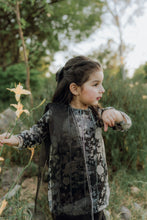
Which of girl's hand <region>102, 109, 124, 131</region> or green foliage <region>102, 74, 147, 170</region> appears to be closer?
girl's hand <region>102, 109, 124, 131</region>

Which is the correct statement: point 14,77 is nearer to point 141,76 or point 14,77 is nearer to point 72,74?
point 72,74

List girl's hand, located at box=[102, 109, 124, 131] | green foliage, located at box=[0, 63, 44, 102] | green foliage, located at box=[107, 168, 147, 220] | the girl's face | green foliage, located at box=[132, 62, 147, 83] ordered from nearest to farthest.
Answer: girl's hand, located at box=[102, 109, 124, 131] < the girl's face < green foliage, located at box=[107, 168, 147, 220] < green foliage, located at box=[132, 62, 147, 83] < green foliage, located at box=[0, 63, 44, 102]

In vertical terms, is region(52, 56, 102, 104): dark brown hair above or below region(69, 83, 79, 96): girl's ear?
above

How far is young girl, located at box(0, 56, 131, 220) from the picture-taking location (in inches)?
49.8

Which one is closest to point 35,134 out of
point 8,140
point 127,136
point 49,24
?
point 8,140

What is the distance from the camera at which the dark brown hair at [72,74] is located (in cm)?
129

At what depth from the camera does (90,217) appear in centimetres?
129

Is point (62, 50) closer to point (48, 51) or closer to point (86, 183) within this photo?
point (48, 51)

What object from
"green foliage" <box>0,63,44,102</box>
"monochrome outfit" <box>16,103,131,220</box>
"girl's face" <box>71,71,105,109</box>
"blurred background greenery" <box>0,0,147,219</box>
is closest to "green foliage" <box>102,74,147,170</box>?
"blurred background greenery" <box>0,0,147,219</box>

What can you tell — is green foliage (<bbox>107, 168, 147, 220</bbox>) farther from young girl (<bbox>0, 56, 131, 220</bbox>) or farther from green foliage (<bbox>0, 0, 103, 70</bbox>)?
green foliage (<bbox>0, 0, 103, 70</bbox>)

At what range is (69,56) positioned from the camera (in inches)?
106

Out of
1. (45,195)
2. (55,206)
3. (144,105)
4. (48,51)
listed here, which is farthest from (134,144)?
(48,51)

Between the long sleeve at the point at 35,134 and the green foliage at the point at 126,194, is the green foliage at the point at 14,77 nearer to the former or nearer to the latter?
the green foliage at the point at 126,194

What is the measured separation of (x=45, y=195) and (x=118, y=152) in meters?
0.95
